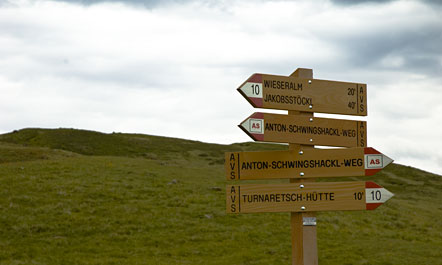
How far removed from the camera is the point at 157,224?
30.0m

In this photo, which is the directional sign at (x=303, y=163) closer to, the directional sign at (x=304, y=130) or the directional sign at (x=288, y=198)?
the directional sign at (x=288, y=198)

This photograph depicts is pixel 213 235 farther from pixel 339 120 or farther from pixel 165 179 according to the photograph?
pixel 339 120

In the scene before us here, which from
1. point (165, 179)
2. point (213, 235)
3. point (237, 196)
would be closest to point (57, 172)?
point (165, 179)

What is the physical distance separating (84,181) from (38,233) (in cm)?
1035

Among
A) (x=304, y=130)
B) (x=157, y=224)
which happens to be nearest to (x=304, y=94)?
(x=304, y=130)

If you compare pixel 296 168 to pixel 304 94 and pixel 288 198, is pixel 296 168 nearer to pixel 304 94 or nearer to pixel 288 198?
pixel 288 198

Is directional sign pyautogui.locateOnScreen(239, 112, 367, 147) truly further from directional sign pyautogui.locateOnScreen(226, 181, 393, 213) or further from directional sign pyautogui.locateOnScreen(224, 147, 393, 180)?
directional sign pyautogui.locateOnScreen(226, 181, 393, 213)

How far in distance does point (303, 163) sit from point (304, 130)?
0.68 m

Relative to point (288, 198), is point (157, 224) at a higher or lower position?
lower

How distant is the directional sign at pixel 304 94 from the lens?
10.0 meters

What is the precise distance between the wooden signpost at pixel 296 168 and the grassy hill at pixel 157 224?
14.1m

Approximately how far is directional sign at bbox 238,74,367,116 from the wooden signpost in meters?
0.02

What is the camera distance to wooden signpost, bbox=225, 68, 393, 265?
394 inches

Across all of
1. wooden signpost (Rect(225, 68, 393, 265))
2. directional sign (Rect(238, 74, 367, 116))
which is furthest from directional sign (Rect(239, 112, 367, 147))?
directional sign (Rect(238, 74, 367, 116))
